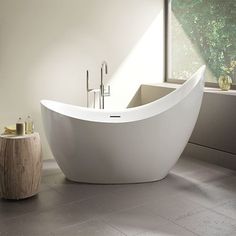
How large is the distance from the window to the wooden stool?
230cm

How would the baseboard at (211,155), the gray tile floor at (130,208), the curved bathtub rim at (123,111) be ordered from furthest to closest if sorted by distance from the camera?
the baseboard at (211,155), the curved bathtub rim at (123,111), the gray tile floor at (130,208)

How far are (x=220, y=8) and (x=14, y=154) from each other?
274 centimetres

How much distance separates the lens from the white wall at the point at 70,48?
3.79m

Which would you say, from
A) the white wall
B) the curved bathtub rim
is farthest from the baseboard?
the white wall

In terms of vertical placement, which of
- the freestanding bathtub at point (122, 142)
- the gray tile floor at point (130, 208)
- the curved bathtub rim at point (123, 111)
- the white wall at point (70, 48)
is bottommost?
the gray tile floor at point (130, 208)

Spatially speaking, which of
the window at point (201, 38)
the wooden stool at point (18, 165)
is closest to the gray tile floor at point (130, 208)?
the wooden stool at point (18, 165)

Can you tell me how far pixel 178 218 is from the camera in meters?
2.60

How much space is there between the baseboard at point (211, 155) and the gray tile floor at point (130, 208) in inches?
7.0

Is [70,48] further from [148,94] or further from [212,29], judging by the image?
[212,29]

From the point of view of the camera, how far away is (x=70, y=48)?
409 centimetres

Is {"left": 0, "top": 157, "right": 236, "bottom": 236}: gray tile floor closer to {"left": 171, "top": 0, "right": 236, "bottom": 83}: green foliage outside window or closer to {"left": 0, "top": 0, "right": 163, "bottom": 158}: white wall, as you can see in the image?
{"left": 0, "top": 0, "right": 163, "bottom": 158}: white wall

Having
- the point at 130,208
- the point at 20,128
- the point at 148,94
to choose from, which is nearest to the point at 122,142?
the point at 130,208

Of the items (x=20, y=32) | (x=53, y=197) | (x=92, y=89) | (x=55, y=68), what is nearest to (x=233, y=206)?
(x=53, y=197)

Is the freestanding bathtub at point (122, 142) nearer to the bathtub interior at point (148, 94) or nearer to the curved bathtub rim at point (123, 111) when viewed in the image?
the curved bathtub rim at point (123, 111)
